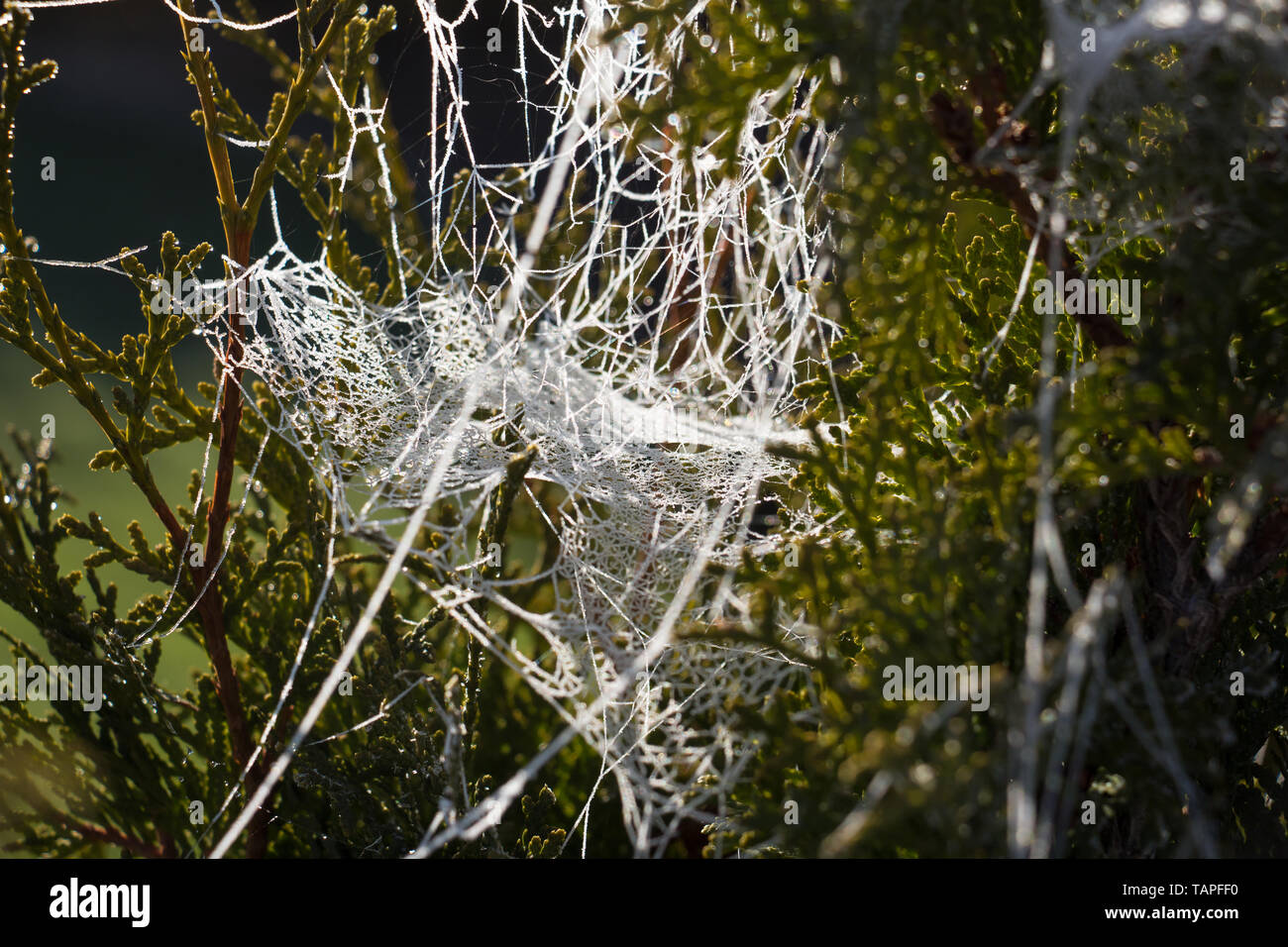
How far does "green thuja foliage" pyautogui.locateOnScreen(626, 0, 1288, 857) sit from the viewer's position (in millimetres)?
419

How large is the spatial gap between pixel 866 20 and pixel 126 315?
354cm

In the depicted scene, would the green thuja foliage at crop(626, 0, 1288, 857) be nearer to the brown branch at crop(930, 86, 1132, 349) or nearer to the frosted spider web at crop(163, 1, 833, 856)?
the brown branch at crop(930, 86, 1132, 349)

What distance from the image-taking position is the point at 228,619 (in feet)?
2.88

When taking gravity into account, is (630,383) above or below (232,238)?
below

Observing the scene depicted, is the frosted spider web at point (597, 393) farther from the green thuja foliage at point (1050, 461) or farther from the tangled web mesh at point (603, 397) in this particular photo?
the green thuja foliage at point (1050, 461)

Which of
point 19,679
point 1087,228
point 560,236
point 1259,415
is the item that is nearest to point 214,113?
point 560,236

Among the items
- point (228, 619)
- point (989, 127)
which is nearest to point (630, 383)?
point (989, 127)

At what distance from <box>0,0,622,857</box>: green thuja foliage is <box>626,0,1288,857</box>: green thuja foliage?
0.25 m

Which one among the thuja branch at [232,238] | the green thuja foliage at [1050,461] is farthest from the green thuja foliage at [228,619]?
the green thuja foliage at [1050,461]

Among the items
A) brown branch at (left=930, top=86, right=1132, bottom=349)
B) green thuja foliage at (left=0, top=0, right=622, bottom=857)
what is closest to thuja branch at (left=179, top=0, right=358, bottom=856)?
green thuja foliage at (left=0, top=0, right=622, bottom=857)

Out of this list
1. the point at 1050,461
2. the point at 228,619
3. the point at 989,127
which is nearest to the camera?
the point at 1050,461

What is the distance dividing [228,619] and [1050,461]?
2.45ft

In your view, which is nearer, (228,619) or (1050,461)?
(1050,461)

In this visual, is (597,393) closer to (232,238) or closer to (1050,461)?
(232,238)
